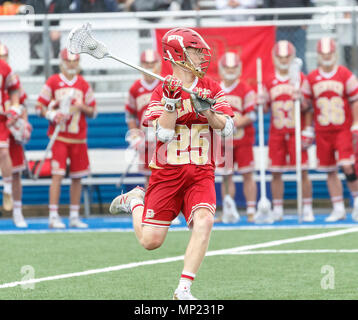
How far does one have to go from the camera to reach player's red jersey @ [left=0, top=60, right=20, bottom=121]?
1178cm

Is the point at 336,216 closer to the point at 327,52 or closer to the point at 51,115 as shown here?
the point at 327,52

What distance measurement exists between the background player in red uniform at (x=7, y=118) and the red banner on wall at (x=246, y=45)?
262 cm

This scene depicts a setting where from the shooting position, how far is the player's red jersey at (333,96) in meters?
12.0

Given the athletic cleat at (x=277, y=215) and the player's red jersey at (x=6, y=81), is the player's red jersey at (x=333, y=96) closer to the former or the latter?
the athletic cleat at (x=277, y=215)

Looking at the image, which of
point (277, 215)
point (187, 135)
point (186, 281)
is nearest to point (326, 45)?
point (277, 215)

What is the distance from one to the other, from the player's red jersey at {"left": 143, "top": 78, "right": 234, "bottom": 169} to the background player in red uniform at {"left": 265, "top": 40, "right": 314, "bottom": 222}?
19.0ft

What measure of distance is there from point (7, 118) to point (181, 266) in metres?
4.56

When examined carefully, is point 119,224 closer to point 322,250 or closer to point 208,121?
point 322,250

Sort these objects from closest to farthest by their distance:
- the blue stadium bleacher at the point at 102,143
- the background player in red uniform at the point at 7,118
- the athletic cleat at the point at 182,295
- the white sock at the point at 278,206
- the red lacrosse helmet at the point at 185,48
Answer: the athletic cleat at the point at 182,295 < the red lacrosse helmet at the point at 185,48 < the background player in red uniform at the point at 7,118 < the white sock at the point at 278,206 < the blue stadium bleacher at the point at 102,143

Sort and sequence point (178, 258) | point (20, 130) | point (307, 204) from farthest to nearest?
point (307, 204)
point (20, 130)
point (178, 258)

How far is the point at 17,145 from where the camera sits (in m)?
12.3

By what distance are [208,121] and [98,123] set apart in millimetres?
8398

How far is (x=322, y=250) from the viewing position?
9078mm

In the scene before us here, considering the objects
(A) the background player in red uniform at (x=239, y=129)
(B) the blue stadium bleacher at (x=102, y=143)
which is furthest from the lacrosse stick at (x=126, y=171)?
(A) the background player in red uniform at (x=239, y=129)
